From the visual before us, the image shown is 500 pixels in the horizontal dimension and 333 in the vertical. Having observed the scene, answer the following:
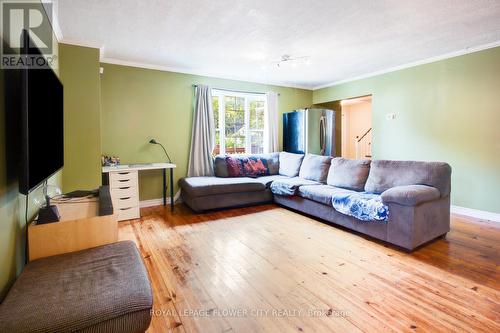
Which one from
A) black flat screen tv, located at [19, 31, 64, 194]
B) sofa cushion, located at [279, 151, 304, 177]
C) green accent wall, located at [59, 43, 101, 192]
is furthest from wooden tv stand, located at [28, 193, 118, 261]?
sofa cushion, located at [279, 151, 304, 177]

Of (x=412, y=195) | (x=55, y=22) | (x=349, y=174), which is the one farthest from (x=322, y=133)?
(x=55, y=22)

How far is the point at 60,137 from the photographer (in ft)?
6.76

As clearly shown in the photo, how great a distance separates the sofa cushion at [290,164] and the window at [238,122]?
2.79 ft

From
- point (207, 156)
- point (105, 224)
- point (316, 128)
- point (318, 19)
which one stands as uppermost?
point (318, 19)

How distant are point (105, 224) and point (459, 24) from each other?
4006 mm

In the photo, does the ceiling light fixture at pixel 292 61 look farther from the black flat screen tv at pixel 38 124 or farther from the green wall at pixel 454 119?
the black flat screen tv at pixel 38 124

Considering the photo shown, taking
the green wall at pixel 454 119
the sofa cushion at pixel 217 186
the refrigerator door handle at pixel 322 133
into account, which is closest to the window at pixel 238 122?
the sofa cushion at pixel 217 186

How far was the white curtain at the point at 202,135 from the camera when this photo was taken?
4.72 m

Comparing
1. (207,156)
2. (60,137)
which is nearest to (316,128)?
(207,156)

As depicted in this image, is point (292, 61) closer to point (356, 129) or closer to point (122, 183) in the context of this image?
point (122, 183)

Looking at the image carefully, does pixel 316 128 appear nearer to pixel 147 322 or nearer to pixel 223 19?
pixel 223 19

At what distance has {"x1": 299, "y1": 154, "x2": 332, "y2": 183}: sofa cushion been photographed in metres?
4.15

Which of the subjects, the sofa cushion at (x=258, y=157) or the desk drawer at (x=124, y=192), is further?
the sofa cushion at (x=258, y=157)

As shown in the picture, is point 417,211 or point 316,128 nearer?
point 417,211
